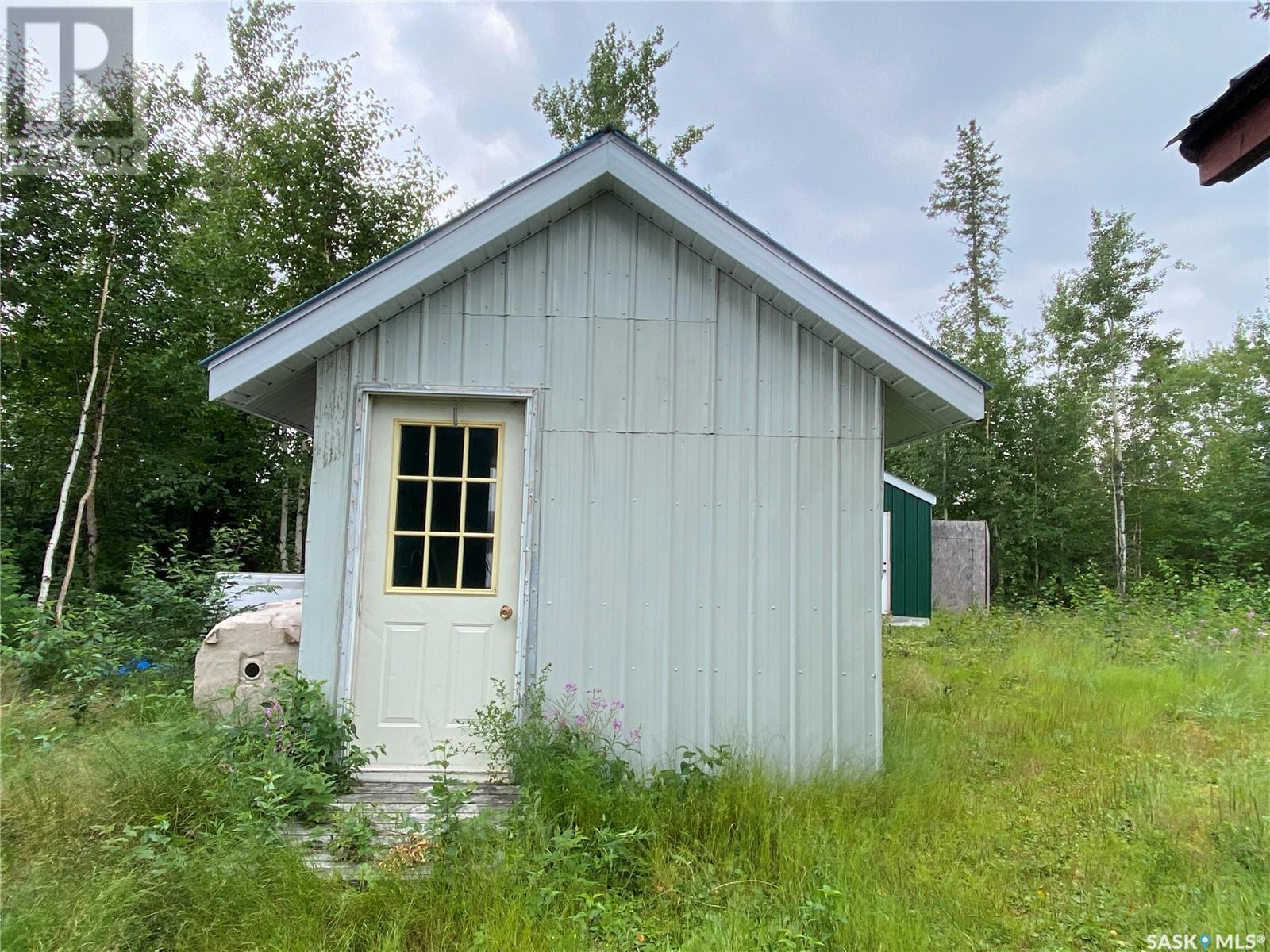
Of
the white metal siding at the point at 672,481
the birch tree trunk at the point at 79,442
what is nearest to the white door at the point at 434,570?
the white metal siding at the point at 672,481

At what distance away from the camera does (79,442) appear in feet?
28.3

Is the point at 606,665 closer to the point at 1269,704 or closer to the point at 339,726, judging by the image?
the point at 339,726

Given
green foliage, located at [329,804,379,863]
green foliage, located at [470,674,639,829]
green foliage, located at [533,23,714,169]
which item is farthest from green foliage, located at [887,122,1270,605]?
green foliage, located at [329,804,379,863]

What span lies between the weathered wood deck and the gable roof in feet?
8.13

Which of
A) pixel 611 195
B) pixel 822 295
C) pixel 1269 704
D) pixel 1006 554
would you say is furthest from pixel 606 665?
pixel 1006 554

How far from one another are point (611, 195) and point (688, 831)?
3.79 m

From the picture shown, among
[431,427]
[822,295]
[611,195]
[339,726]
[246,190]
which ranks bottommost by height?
[339,726]

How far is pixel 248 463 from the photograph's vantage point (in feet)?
41.8

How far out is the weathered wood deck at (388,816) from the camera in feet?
9.39

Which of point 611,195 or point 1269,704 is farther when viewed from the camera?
point 1269,704

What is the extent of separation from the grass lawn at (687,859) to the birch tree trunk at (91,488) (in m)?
5.37

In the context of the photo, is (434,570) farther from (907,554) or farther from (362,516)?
(907,554)
